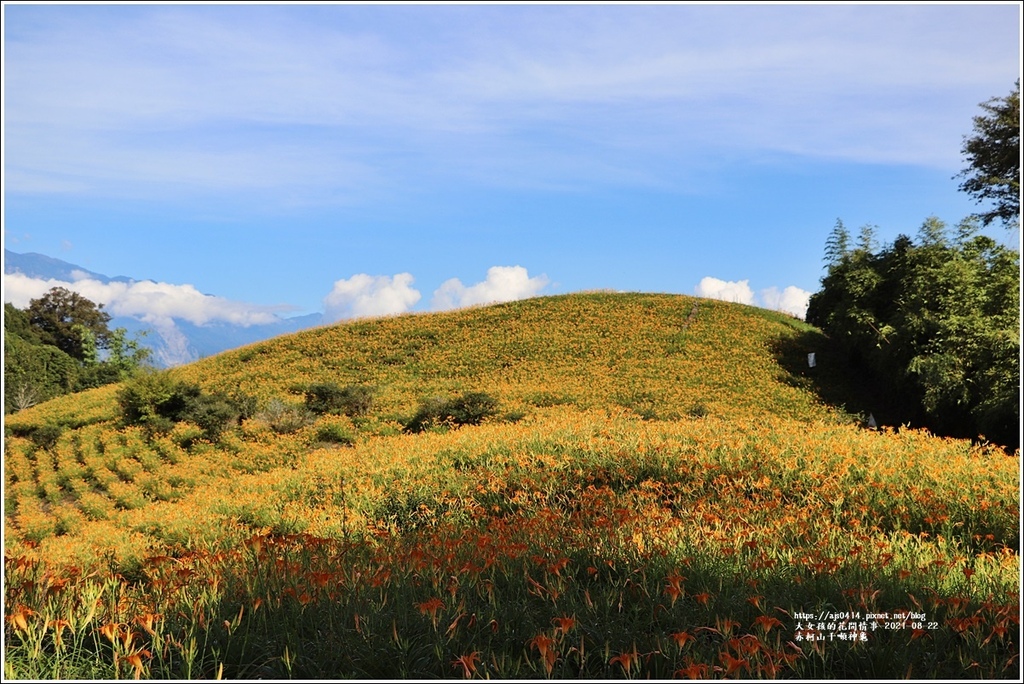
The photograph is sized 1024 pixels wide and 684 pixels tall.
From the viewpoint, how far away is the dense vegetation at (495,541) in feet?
8.82

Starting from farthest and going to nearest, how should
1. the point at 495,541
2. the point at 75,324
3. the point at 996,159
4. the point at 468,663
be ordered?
1. the point at 75,324
2. the point at 996,159
3. the point at 495,541
4. the point at 468,663

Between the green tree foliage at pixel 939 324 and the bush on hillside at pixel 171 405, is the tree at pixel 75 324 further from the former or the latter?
the green tree foliage at pixel 939 324

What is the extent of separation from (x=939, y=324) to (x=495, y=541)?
1238cm

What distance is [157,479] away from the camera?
424 inches

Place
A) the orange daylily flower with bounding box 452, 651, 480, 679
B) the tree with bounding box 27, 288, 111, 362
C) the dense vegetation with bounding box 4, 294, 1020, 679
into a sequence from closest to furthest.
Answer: the orange daylily flower with bounding box 452, 651, 480, 679 < the dense vegetation with bounding box 4, 294, 1020, 679 < the tree with bounding box 27, 288, 111, 362

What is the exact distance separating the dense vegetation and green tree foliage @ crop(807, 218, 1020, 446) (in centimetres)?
195

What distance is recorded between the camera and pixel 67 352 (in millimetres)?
25578

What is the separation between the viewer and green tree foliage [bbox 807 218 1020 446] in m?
11.6

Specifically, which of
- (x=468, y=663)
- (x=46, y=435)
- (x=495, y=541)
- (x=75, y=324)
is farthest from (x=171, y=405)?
(x=468, y=663)

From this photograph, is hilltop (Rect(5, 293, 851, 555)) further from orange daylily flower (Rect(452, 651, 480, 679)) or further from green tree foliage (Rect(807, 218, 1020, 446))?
orange daylily flower (Rect(452, 651, 480, 679))

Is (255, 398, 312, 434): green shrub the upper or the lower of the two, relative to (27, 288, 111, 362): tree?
lower

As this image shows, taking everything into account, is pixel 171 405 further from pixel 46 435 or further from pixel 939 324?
pixel 939 324

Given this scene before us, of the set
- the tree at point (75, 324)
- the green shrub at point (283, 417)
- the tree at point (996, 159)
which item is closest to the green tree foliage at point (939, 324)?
the tree at point (996, 159)

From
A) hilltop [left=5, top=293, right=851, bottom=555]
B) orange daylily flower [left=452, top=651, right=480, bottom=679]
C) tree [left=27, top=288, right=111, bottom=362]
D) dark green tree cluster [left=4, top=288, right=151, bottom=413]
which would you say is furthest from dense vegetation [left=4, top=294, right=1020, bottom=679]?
tree [left=27, top=288, right=111, bottom=362]
